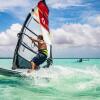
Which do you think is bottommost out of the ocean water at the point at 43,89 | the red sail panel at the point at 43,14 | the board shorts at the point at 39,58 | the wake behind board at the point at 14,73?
the ocean water at the point at 43,89

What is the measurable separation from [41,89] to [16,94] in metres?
1.40

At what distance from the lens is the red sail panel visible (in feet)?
47.0

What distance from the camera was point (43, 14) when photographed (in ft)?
47.6

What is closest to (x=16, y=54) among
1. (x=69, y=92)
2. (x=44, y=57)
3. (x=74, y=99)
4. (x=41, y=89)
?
(x=44, y=57)

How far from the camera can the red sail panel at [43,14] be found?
14328 millimetres

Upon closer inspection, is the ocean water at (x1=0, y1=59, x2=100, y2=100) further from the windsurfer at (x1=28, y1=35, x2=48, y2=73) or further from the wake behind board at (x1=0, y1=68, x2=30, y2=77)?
the windsurfer at (x1=28, y1=35, x2=48, y2=73)

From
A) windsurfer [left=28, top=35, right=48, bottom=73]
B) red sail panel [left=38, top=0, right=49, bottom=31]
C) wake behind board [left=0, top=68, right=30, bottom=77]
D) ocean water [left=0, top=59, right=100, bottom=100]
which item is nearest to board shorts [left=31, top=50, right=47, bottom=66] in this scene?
windsurfer [left=28, top=35, right=48, bottom=73]

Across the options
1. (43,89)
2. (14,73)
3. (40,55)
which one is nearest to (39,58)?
(40,55)

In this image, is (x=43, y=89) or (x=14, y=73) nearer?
(x=43, y=89)

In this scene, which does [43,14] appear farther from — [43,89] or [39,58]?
[43,89]

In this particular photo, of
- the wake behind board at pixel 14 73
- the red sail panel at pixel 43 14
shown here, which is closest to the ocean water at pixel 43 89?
the wake behind board at pixel 14 73

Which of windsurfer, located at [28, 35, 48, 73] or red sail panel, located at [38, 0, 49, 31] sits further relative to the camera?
red sail panel, located at [38, 0, 49, 31]

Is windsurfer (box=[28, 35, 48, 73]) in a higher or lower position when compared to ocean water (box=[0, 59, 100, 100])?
higher

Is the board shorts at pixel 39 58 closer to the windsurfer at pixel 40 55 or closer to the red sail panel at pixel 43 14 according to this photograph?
the windsurfer at pixel 40 55
